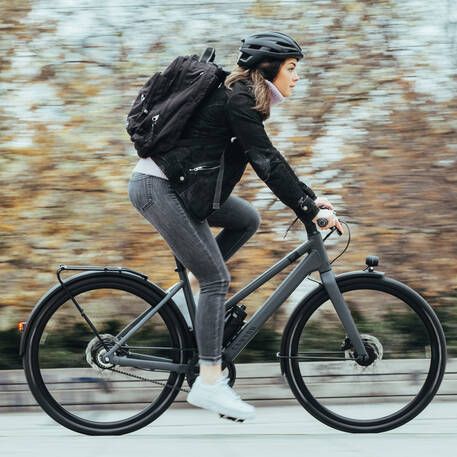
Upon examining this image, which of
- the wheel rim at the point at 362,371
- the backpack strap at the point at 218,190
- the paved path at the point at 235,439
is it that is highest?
the backpack strap at the point at 218,190

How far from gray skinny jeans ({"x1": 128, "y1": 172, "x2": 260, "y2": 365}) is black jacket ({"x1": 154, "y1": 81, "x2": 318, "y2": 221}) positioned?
64mm

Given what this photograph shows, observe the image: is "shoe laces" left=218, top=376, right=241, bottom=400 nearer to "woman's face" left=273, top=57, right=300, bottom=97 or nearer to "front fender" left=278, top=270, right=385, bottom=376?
"front fender" left=278, top=270, right=385, bottom=376

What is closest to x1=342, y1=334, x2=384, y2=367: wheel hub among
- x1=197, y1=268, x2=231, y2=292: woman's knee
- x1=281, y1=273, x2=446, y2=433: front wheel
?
x1=281, y1=273, x2=446, y2=433: front wheel

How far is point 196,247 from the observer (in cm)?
477

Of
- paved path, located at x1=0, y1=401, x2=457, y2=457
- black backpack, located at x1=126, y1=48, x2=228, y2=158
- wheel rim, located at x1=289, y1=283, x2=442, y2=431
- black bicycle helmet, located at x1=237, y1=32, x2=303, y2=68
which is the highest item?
black bicycle helmet, located at x1=237, y1=32, x2=303, y2=68

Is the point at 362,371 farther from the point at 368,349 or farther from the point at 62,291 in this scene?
the point at 62,291

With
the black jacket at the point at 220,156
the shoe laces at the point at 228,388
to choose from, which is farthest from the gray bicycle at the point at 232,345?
the black jacket at the point at 220,156

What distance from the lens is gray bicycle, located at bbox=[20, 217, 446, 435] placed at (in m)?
5.00

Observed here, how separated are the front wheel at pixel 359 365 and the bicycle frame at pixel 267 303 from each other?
0.07 meters

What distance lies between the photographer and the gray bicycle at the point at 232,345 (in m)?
5.00

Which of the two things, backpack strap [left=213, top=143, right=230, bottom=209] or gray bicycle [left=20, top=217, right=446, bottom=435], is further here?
gray bicycle [left=20, top=217, right=446, bottom=435]

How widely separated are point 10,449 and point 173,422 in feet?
3.25

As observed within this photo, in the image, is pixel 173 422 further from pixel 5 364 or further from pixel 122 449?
pixel 5 364

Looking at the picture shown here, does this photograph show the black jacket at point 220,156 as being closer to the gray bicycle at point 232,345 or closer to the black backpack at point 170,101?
the black backpack at point 170,101
